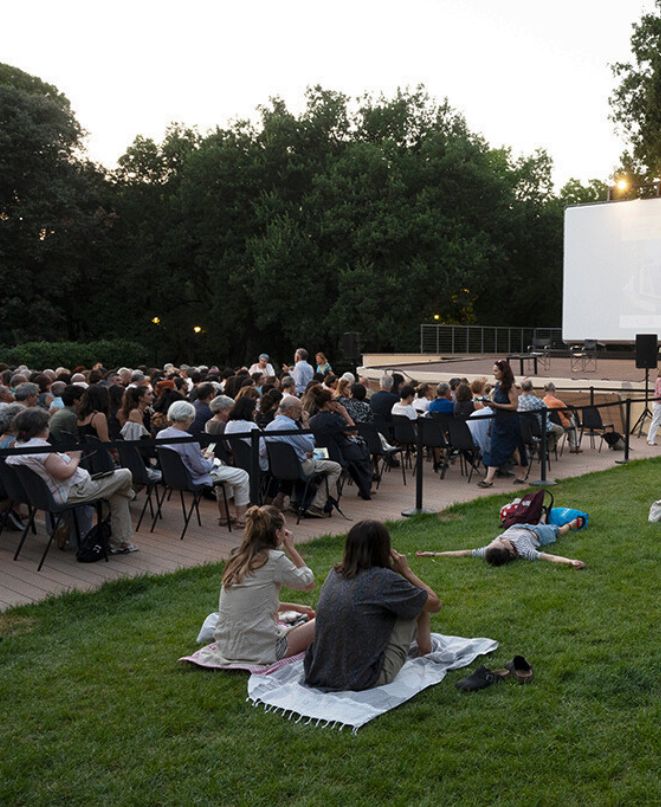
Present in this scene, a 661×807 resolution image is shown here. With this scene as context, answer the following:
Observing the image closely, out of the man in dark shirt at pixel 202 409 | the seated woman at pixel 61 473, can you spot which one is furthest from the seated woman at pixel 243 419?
the seated woman at pixel 61 473

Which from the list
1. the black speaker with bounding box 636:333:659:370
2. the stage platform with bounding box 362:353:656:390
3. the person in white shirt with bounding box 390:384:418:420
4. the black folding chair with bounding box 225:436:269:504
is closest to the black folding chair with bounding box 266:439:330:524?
the black folding chair with bounding box 225:436:269:504

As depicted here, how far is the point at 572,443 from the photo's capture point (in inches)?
575

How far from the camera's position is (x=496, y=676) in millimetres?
4699

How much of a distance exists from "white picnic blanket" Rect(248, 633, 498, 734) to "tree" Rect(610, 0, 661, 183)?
1307 inches

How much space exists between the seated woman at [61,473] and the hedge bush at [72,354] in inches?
997

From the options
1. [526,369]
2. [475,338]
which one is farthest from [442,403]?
[475,338]

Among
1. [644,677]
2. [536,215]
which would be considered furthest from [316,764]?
[536,215]

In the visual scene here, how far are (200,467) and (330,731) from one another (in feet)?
16.0

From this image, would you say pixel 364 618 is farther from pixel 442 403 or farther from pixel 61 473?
pixel 442 403

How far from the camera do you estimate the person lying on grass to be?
23.7 ft

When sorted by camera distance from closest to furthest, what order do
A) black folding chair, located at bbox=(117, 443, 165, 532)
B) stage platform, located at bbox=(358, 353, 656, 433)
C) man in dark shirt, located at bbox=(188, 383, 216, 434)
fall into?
black folding chair, located at bbox=(117, 443, 165, 532)
man in dark shirt, located at bbox=(188, 383, 216, 434)
stage platform, located at bbox=(358, 353, 656, 433)

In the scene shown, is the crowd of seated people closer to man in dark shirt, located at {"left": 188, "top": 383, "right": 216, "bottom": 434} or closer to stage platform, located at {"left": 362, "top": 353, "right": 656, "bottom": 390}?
man in dark shirt, located at {"left": 188, "top": 383, "right": 216, "bottom": 434}

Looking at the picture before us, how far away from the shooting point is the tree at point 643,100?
3397 centimetres

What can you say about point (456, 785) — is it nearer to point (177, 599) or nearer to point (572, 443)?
point (177, 599)
